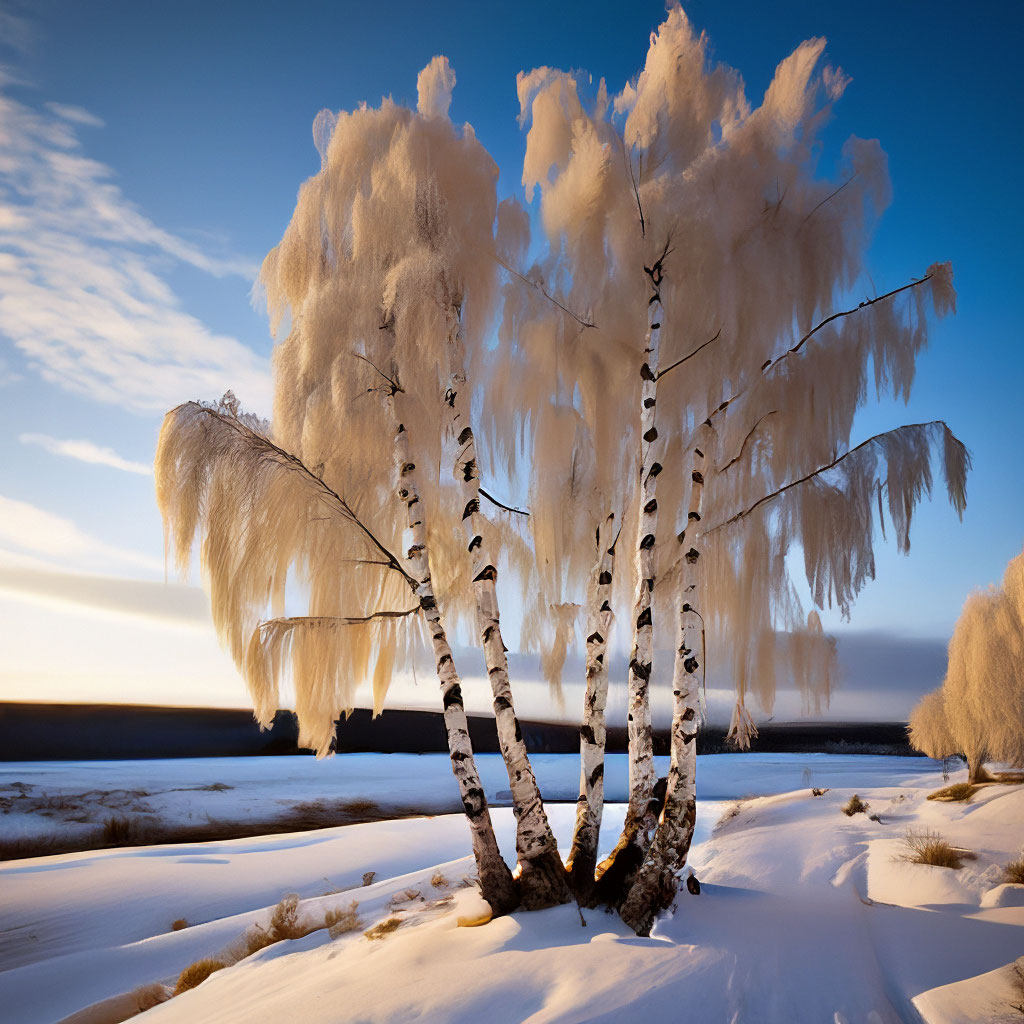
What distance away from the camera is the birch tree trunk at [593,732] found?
14.4 ft

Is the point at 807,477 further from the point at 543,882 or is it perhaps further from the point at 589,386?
the point at 543,882

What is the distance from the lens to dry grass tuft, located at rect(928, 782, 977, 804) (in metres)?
9.86

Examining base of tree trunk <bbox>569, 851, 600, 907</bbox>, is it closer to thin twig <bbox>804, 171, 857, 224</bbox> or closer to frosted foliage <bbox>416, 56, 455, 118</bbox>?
thin twig <bbox>804, 171, 857, 224</bbox>

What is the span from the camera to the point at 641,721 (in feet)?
14.5

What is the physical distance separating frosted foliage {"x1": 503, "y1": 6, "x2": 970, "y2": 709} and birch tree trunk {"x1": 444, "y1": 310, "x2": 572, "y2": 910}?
49 cm

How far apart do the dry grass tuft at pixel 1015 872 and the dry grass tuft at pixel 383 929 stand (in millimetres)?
4512

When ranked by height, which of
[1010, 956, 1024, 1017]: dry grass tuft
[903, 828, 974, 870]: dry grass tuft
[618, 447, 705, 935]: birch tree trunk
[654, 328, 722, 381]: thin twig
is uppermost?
[654, 328, 722, 381]: thin twig

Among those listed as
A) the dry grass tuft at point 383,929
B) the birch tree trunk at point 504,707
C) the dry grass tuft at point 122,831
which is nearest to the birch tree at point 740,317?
the birch tree trunk at point 504,707

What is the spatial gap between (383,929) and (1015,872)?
4.74 meters

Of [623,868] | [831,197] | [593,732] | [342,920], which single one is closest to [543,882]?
[623,868]

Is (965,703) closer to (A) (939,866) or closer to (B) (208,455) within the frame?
(A) (939,866)

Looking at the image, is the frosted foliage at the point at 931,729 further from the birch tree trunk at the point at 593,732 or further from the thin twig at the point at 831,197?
the thin twig at the point at 831,197

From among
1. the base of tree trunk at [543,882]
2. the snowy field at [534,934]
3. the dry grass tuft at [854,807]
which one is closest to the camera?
the snowy field at [534,934]

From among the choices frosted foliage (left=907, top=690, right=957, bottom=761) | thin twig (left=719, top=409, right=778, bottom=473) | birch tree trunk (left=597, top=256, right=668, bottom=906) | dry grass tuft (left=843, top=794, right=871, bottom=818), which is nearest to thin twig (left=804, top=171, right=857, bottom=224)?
thin twig (left=719, top=409, right=778, bottom=473)
